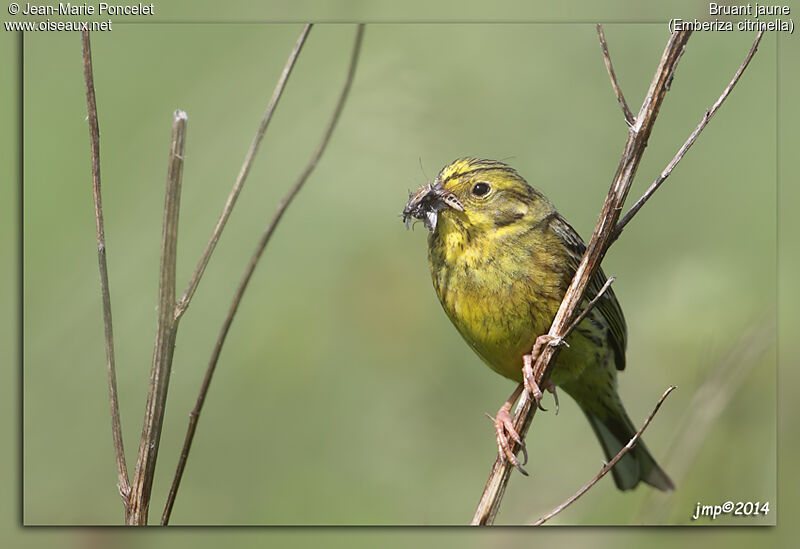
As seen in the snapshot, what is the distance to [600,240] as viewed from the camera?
2.58 metres

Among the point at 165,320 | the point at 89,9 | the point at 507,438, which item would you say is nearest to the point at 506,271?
the point at 507,438

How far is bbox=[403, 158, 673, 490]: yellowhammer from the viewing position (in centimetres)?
289

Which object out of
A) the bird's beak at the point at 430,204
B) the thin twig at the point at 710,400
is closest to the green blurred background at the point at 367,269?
the thin twig at the point at 710,400

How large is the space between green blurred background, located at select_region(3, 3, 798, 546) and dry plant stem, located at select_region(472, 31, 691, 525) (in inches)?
25.5

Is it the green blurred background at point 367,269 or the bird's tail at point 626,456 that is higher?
the green blurred background at point 367,269

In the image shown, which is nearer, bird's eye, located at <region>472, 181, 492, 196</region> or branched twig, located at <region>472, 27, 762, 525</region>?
branched twig, located at <region>472, 27, 762, 525</region>

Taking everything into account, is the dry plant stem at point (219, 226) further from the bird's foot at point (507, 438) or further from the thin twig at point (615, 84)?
the bird's foot at point (507, 438)

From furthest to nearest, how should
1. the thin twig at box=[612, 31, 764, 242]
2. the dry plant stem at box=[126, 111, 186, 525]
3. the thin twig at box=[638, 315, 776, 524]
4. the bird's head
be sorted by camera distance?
the thin twig at box=[638, 315, 776, 524]
the bird's head
the thin twig at box=[612, 31, 764, 242]
the dry plant stem at box=[126, 111, 186, 525]

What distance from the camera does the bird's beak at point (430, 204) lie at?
2.99 m

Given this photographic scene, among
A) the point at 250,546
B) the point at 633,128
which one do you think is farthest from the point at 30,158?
the point at 633,128

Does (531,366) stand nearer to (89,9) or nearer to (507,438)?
(507,438)

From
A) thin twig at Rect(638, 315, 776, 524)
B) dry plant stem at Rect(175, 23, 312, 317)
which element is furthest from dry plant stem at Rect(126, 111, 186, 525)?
thin twig at Rect(638, 315, 776, 524)

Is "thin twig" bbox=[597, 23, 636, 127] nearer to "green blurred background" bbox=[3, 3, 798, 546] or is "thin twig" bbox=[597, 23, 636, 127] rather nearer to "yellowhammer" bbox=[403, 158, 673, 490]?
"yellowhammer" bbox=[403, 158, 673, 490]

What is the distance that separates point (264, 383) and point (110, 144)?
116 cm
